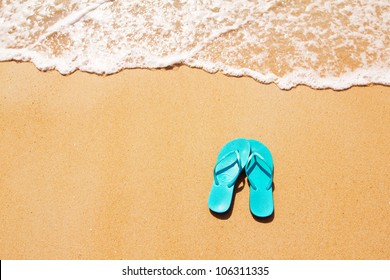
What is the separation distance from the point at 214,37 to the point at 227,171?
4.40 ft

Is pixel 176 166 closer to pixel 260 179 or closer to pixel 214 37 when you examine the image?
pixel 260 179

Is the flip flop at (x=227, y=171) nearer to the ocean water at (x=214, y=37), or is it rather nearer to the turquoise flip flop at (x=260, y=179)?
the turquoise flip flop at (x=260, y=179)

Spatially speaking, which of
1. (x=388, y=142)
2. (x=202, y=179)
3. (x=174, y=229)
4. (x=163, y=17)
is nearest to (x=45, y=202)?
(x=174, y=229)

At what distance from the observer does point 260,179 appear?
8.27ft

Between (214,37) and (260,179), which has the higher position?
(214,37)

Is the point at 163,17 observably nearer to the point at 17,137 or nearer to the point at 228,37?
the point at 228,37

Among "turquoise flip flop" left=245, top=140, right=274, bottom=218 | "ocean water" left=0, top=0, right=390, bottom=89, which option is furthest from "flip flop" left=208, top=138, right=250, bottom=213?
"ocean water" left=0, top=0, right=390, bottom=89

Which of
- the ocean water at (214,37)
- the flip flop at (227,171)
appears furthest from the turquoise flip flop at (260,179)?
the ocean water at (214,37)

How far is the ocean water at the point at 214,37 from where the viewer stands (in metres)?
3.01

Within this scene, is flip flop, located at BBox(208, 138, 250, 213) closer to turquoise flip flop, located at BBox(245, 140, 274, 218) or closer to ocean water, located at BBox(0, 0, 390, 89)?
turquoise flip flop, located at BBox(245, 140, 274, 218)

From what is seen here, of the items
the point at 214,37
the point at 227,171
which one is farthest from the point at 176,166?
the point at 214,37

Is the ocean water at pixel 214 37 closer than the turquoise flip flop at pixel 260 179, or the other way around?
the turquoise flip flop at pixel 260 179

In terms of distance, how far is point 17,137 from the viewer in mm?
2732

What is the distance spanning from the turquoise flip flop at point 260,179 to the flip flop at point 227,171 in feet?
0.19
